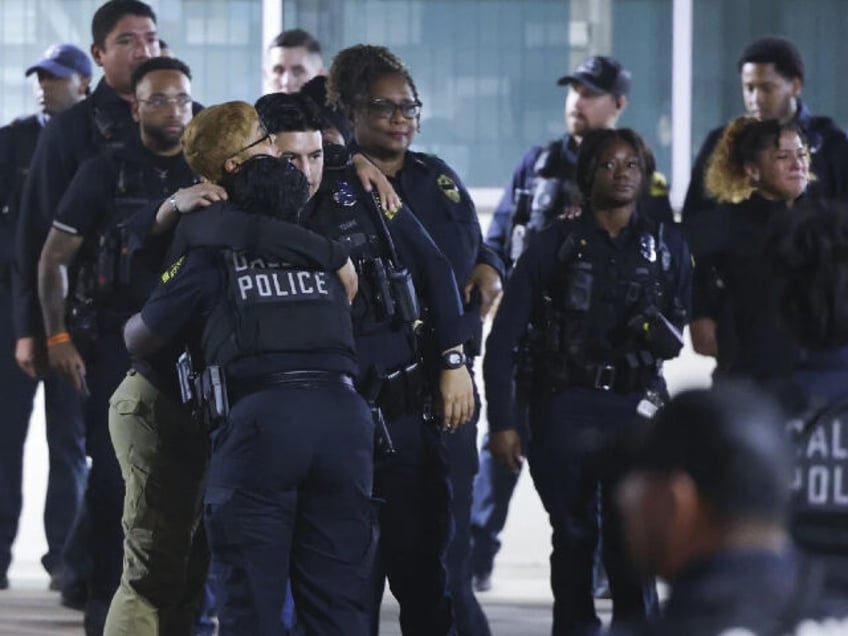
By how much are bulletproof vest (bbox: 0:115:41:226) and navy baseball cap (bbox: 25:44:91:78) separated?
10.6 inches

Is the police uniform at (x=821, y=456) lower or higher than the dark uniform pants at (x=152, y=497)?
higher

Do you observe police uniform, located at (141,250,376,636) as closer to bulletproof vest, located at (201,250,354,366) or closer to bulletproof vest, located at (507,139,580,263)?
bulletproof vest, located at (201,250,354,366)

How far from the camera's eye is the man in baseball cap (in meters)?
8.24

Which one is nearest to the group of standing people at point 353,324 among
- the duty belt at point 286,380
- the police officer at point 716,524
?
the duty belt at point 286,380

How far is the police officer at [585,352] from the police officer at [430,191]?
16 centimetres

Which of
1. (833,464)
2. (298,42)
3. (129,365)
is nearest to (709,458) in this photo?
(833,464)

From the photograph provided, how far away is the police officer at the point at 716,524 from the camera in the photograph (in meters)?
2.50

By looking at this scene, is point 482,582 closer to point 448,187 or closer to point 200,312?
point 448,187

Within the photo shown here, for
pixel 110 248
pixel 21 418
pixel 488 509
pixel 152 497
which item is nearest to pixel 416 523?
pixel 152 497

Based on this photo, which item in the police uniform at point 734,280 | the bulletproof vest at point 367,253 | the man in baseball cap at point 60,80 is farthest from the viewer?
the man in baseball cap at point 60,80

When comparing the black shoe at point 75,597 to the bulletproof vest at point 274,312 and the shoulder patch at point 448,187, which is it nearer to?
the shoulder patch at point 448,187

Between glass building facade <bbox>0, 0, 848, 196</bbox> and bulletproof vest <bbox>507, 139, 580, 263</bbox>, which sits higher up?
glass building facade <bbox>0, 0, 848, 196</bbox>

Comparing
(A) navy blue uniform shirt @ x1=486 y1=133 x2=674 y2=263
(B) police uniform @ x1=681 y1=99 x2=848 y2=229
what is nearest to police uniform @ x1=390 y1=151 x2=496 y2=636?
(B) police uniform @ x1=681 y1=99 x2=848 y2=229

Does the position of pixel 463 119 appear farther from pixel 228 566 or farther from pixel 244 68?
pixel 228 566
